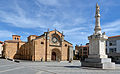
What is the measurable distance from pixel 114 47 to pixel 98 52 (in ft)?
111

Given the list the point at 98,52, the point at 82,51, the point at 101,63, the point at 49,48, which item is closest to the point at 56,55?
the point at 49,48

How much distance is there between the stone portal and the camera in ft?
45.5

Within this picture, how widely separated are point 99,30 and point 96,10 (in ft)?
10.1

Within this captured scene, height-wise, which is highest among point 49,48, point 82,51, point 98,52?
point 98,52

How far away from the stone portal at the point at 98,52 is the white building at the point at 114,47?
32.1 m

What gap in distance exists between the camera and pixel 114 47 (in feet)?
147

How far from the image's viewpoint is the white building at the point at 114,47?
4378 centimetres

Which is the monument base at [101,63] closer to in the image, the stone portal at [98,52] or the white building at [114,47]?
the stone portal at [98,52]

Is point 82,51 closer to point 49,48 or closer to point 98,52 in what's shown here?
point 49,48

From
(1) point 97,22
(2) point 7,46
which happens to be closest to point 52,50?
(2) point 7,46

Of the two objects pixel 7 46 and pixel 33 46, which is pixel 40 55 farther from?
pixel 7 46

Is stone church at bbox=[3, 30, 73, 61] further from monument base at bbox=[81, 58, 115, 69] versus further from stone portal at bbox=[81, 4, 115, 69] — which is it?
monument base at bbox=[81, 58, 115, 69]

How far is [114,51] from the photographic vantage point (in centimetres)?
4484

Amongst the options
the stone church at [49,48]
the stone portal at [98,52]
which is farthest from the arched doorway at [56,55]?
the stone portal at [98,52]
